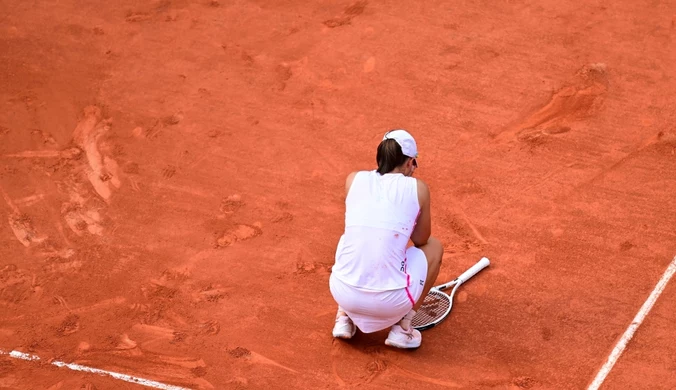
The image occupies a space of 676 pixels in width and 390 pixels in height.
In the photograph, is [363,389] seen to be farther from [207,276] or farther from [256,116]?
[256,116]

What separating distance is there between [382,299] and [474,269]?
126cm

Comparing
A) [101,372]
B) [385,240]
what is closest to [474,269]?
[385,240]

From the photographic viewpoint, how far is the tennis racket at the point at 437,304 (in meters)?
6.64

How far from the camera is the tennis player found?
235 inches

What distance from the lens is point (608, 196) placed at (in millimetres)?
7672

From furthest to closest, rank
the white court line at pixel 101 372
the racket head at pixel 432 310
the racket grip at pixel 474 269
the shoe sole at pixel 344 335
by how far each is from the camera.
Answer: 1. the racket grip at pixel 474 269
2. the racket head at pixel 432 310
3. the shoe sole at pixel 344 335
4. the white court line at pixel 101 372

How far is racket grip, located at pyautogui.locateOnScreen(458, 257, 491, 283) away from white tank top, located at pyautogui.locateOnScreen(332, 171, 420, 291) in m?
1.01

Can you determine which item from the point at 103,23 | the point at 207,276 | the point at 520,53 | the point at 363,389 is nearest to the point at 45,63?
the point at 103,23

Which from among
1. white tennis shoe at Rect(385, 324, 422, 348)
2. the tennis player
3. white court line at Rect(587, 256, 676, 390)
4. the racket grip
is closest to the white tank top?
the tennis player

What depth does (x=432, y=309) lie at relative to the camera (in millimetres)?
6754

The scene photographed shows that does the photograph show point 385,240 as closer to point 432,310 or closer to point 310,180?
point 432,310

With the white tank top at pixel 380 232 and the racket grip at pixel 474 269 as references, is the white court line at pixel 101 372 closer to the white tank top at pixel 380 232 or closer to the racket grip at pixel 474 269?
the white tank top at pixel 380 232

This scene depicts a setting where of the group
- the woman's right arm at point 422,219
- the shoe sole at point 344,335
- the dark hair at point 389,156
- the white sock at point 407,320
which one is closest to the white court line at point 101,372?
the shoe sole at point 344,335

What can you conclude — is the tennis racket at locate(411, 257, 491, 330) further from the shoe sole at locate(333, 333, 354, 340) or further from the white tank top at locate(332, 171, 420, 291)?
the white tank top at locate(332, 171, 420, 291)
